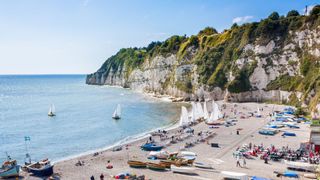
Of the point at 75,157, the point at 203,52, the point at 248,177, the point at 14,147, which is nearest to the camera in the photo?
the point at 248,177

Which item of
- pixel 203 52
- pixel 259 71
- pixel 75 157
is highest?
pixel 203 52

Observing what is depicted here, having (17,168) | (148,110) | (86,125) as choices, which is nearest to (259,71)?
(148,110)

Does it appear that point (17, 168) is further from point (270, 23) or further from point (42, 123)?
point (270, 23)

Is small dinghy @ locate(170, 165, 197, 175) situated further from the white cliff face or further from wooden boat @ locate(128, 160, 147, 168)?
the white cliff face

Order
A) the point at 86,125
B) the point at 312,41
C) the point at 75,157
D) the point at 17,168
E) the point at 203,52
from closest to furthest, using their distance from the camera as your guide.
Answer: the point at 17,168
the point at 75,157
the point at 86,125
the point at 312,41
the point at 203,52

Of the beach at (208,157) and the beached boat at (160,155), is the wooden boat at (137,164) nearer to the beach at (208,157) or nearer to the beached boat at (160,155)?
the beach at (208,157)

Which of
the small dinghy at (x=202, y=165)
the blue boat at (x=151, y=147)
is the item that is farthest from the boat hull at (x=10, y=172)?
the small dinghy at (x=202, y=165)

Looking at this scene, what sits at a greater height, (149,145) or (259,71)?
(259,71)

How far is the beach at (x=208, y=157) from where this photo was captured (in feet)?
116

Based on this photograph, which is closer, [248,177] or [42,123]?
[248,177]

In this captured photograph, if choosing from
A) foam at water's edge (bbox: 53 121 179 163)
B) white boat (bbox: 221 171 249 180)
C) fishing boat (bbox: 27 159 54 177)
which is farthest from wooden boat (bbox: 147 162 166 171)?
foam at water's edge (bbox: 53 121 179 163)

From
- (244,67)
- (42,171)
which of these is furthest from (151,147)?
(244,67)

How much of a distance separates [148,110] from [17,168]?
56520mm

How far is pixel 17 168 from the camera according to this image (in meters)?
36.1
